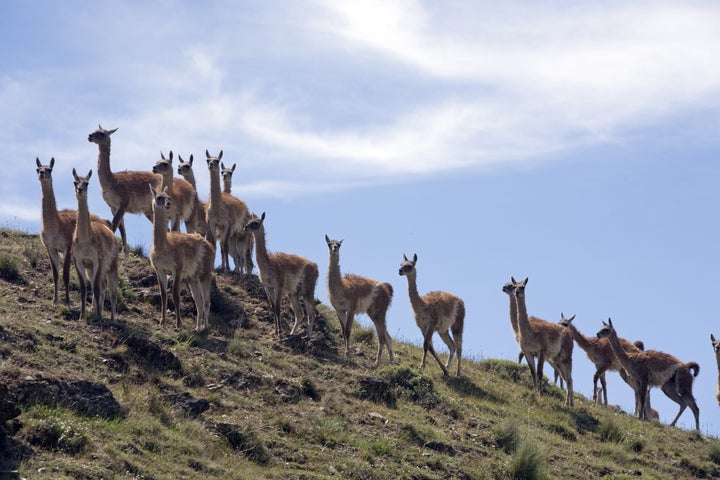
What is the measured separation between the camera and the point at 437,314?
25.0 m

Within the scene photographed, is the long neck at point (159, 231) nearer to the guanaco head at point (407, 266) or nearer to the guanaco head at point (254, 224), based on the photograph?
the guanaco head at point (254, 224)

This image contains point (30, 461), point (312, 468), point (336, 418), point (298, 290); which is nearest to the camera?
point (30, 461)

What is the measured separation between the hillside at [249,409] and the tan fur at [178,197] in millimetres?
1498

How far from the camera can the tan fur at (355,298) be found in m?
23.7

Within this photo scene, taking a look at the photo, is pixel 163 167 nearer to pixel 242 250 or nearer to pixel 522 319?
pixel 242 250

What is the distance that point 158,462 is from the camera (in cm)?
1520

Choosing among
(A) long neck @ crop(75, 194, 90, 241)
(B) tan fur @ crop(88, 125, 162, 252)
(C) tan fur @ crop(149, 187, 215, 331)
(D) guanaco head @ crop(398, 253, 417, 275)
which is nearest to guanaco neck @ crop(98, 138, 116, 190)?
(B) tan fur @ crop(88, 125, 162, 252)

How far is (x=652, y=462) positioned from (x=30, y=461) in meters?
13.5

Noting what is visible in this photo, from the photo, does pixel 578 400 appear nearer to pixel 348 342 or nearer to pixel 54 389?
pixel 348 342

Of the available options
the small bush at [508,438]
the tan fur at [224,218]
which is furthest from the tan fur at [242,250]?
the small bush at [508,438]

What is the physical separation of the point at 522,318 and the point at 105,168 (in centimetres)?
1065

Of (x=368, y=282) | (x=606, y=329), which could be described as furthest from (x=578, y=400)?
(x=368, y=282)

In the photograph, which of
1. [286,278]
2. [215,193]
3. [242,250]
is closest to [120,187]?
[215,193]

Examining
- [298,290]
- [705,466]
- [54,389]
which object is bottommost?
[705,466]
